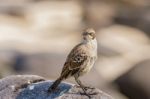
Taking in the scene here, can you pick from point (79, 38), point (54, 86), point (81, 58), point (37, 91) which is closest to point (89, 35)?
point (81, 58)

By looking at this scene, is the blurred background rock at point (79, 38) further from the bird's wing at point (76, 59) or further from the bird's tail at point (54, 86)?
the bird's wing at point (76, 59)

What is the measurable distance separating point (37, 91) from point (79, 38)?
2725cm

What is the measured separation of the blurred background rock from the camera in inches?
926

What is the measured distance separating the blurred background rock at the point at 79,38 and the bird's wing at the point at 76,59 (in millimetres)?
9726

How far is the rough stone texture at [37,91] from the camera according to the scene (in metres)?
11.5

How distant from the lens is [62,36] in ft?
138

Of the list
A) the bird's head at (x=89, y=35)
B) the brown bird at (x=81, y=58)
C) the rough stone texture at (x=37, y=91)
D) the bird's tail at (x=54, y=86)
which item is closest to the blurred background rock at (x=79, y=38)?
the rough stone texture at (x=37, y=91)

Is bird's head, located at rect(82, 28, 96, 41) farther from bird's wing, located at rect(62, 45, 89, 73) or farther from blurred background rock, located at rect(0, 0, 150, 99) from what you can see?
blurred background rock, located at rect(0, 0, 150, 99)

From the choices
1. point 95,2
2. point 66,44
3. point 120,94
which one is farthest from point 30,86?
point 95,2

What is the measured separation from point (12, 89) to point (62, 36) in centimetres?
2997

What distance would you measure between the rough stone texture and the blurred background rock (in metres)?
8.93

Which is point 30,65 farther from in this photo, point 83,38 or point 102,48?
point 83,38

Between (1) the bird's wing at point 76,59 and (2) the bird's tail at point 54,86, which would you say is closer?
(1) the bird's wing at point 76,59

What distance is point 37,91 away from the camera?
38.3 ft
